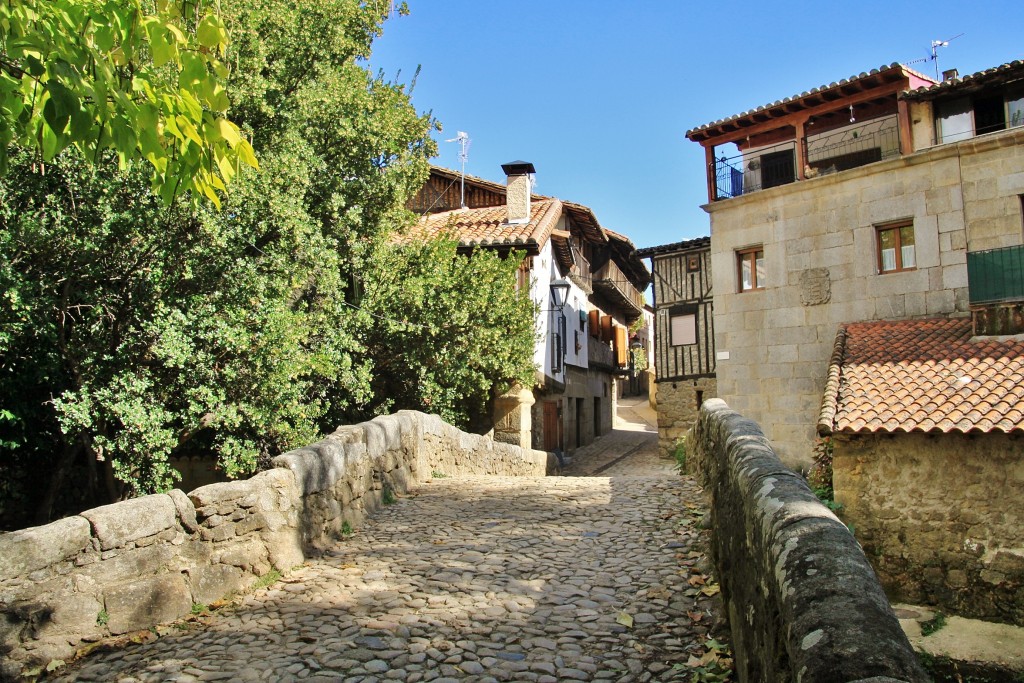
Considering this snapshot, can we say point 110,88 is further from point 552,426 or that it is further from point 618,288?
point 618,288

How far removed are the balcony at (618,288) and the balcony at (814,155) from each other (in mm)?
→ 10418

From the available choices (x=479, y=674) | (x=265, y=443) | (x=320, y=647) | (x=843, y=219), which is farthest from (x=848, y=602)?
(x=843, y=219)

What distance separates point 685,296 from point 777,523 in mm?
20231

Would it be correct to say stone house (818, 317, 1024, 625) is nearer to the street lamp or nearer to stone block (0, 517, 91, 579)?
stone block (0, 517, 91, 579)

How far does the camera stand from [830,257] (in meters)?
14.7

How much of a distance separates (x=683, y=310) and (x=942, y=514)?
1271cm

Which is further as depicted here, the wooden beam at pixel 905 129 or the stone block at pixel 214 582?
the wooden beam at pixel 905 129

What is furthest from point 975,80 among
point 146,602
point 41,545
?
point 41,545

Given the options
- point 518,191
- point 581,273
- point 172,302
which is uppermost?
point 518,191

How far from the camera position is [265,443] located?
10633 millimetres

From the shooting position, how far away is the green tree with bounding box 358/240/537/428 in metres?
14.0

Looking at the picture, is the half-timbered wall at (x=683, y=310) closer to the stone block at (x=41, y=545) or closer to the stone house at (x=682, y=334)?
the stone house at (x=682, y=334)

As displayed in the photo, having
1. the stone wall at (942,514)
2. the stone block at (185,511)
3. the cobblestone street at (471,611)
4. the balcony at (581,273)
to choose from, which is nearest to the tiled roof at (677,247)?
the balcony at (581,273)

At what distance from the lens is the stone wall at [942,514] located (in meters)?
10.0
